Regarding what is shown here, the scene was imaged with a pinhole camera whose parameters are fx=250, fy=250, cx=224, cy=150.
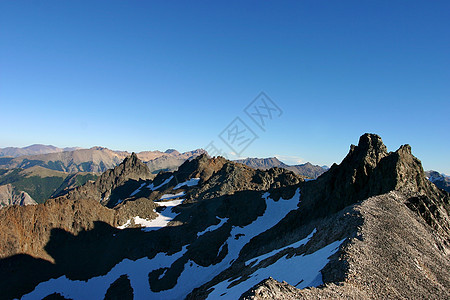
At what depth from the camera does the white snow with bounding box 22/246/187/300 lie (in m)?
75.6

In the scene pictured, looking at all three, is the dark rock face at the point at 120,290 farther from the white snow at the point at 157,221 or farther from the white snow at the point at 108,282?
the white snow at the point at 157,221

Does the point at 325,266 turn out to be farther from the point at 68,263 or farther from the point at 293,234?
the point at 68,263

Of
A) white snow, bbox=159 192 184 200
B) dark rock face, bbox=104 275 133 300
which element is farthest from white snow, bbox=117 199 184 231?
white snow, bbox=159 192 184 200

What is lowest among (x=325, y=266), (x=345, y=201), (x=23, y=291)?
(x=23, y=291)

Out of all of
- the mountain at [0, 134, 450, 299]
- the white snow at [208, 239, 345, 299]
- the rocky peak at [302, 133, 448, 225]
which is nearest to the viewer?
the white snow at [208, 239, 345, 299]

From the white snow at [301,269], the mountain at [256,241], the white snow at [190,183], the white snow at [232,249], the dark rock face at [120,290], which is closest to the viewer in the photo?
the white snow at [301,269]

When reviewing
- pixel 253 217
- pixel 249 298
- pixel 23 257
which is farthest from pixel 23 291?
pixel 249 298

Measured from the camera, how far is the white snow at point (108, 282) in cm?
7556

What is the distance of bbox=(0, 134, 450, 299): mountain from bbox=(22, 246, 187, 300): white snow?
0.35m

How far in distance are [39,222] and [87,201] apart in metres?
18.5

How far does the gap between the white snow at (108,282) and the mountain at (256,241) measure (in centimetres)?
35

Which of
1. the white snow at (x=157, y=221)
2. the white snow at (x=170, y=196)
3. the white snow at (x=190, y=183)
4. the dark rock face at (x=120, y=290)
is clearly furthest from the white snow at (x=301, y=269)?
the white snow at (x=190, y=183)

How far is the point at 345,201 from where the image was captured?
58781mm

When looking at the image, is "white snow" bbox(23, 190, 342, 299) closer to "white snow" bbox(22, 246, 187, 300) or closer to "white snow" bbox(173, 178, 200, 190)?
"white snow" bbox(22, 246, 187, 300)
